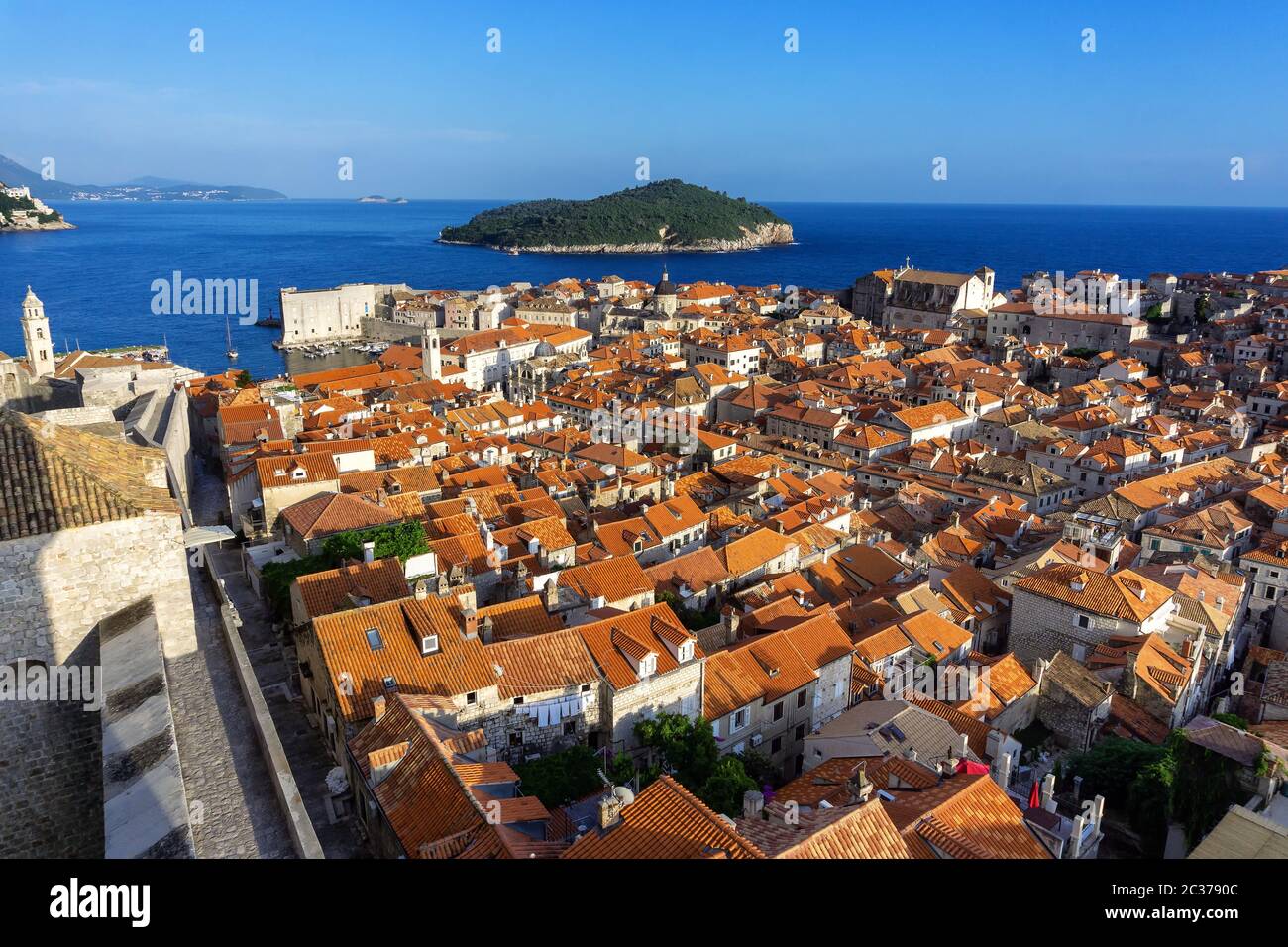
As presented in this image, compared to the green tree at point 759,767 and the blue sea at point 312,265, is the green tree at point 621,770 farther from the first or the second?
the blue sea at point 312,265

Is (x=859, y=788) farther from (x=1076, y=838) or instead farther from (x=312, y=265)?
(x=312, y=265)

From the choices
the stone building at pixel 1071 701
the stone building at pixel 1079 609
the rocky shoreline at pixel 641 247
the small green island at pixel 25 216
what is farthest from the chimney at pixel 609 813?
the small green island at pixel 25 216

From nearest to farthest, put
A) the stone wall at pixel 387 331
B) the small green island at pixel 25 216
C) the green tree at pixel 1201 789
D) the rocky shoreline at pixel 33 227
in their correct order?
1. the green tree at pixel 1201 789
2. the stone wall at pixel 387 331
3. the rocky shoreline at pixel 33 227
4. the small green island at pixel 25 216

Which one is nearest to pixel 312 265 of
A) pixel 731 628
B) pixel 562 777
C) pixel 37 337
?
pixel 37 337
